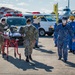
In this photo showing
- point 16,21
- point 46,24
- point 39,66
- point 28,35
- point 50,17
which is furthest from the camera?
point 50,17

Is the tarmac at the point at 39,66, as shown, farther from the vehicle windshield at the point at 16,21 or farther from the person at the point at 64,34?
the vehicle windshield at the point at 16,21

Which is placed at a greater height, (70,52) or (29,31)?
(29,31)

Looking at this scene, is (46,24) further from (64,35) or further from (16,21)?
(64,35)

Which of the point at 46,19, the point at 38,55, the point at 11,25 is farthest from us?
the point at 46,19

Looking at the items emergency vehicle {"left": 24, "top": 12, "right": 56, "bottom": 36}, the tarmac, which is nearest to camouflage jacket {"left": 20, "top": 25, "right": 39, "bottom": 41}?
the tarmac

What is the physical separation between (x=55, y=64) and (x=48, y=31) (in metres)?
12.6

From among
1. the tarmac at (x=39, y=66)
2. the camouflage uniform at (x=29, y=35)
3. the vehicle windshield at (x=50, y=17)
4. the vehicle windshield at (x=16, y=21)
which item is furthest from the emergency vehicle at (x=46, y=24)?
the camouflage uniform at (x=29, y=35)

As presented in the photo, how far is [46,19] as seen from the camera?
23.8 metres

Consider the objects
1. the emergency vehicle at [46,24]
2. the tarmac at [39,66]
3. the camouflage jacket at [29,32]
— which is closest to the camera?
the tarmac at [39,66]

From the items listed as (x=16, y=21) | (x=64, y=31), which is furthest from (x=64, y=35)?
(x=16, y=21)

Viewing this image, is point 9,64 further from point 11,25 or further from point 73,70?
point 11,25

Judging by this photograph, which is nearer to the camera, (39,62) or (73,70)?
(73,70)

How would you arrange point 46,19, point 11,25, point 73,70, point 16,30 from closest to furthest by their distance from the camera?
point 73,70
point 16,30
point 11,25
point 46,19

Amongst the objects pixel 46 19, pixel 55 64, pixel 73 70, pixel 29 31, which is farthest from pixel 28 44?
pixel 46 19
